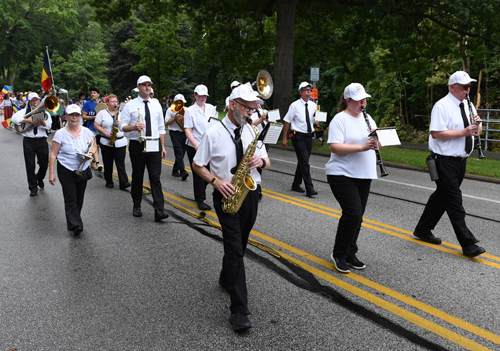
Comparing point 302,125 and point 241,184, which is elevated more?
point 302,125

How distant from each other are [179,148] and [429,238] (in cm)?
679

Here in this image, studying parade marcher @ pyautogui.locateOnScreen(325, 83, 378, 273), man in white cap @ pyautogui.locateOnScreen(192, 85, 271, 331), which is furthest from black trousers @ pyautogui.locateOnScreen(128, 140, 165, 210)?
parade marcher @ pyautogui.locateOnScreen(325, 83, 378, 273)

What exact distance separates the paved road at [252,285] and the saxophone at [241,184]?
1.01 meters

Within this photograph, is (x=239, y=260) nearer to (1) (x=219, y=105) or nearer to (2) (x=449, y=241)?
(2) (x=449, y=241)

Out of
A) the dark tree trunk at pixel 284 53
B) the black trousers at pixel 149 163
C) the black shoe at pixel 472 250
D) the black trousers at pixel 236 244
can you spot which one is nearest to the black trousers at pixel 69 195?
the black trousers at pixel 149 163

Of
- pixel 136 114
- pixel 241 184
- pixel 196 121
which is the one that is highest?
pixel 136 114

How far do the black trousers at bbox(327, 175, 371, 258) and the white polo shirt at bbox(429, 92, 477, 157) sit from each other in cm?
129

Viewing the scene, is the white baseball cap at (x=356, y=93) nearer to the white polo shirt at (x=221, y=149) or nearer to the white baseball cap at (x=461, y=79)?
the white polo shirt at (x=221, y=149)

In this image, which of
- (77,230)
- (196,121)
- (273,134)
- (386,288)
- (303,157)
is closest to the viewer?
(386,288)

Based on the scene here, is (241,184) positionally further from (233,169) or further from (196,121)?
(196,121)

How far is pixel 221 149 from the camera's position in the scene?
4035 mm

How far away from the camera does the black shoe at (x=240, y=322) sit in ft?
12.0

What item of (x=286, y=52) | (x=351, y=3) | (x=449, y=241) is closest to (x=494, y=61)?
(x=351, y=3)

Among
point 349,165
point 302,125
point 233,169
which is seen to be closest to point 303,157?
point 302,125
